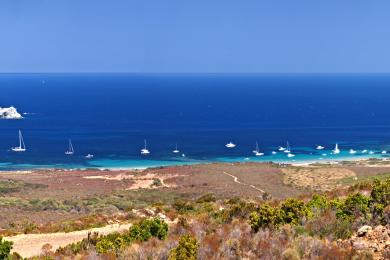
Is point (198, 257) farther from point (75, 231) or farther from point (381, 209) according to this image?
point (75, 231)

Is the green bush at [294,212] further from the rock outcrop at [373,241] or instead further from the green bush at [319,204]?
the rock outcrop at [373,241]

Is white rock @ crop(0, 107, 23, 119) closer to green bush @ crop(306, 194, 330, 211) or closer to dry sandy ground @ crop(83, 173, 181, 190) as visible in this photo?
dry sandy ground @ crop(83, 173, 181, 190)

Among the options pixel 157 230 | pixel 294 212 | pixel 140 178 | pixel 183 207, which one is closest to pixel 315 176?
pixel 140 178

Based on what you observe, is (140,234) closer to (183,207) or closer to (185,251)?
(185,251)

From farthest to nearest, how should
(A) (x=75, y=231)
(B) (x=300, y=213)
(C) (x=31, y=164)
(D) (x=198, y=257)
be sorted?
(C) (x=31, y=164) → (A) (x=75, y=231) → (B) (x=300, y=213) → (D) (x=198, y=257)

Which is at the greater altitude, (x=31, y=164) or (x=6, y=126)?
(x=6, y=126)

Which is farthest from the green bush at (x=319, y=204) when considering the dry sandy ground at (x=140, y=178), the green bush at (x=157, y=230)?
the dry sandy ground at (x=140, y=178)

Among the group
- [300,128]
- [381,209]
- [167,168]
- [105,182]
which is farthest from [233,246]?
[300,128]
